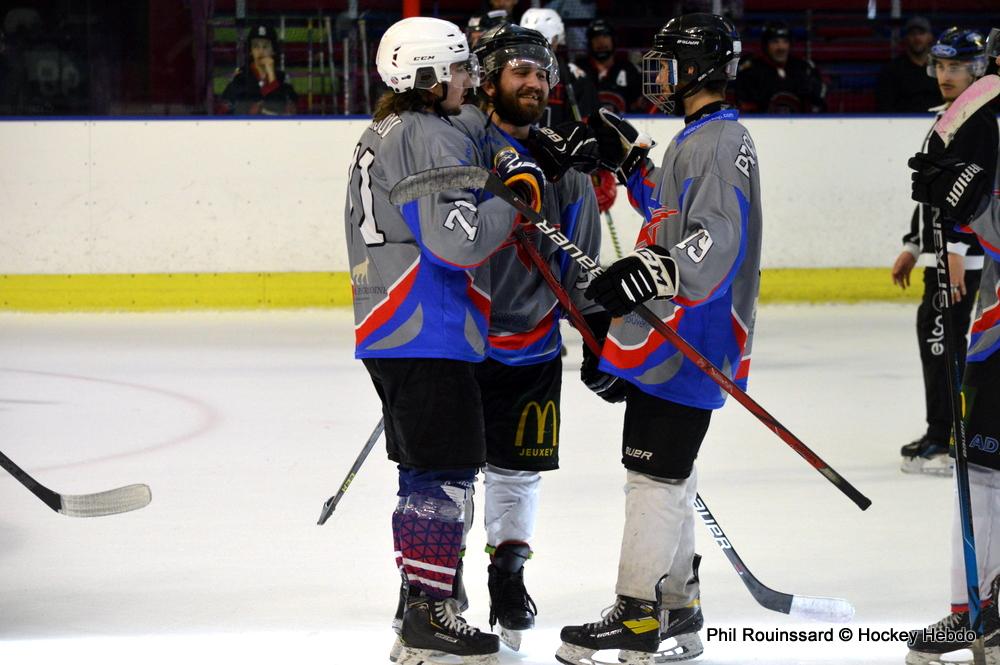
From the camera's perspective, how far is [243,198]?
690 centimetres

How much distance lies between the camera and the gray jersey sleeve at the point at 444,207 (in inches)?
92.1

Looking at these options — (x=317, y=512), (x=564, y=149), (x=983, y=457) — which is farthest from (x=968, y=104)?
(x=317, y=512)

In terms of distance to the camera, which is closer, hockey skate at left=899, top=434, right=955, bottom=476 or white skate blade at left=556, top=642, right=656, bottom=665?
white skate blade at left=556, top=642, right=656, bottom=665

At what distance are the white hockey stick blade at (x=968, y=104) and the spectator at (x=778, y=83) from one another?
499 cm

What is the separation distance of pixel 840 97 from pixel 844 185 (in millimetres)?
873

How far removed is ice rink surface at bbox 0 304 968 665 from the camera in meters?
2.71

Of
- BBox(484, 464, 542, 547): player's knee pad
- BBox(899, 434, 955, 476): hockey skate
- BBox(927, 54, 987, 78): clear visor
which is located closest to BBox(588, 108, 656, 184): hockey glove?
BBox(484, 464, 542, 547): player's knee pad

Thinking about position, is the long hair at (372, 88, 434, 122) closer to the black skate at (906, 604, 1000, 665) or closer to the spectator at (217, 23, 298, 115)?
the black skate at (906, 604, 1000, 665)

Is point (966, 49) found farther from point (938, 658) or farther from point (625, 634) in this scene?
point (625, 634)

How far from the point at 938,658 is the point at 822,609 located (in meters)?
0.21

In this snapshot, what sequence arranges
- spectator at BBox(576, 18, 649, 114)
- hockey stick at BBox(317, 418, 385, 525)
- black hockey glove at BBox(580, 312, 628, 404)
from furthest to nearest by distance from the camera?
spectator at BBox(576, 18, 649, 114)
hockey stick at BBox(317, 418, 385, 525)
black hockey glove at BBox(580, 312, 628, 404)

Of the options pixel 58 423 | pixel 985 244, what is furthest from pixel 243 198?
pixel 985 244

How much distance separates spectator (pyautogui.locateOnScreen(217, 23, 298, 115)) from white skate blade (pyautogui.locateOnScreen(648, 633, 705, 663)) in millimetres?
4981

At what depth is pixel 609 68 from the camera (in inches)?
289
